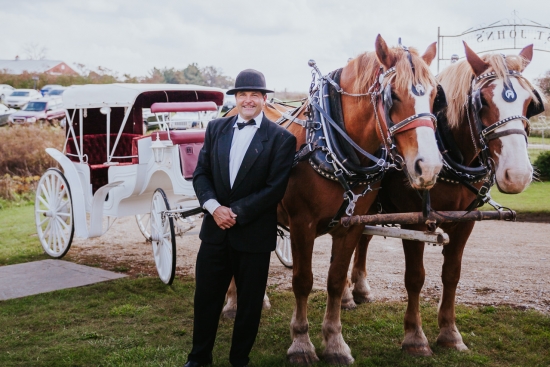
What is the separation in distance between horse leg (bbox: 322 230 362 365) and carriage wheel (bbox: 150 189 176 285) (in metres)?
2.08

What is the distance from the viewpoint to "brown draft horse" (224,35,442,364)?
3080 millimetres

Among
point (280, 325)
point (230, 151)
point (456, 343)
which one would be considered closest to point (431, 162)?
point (230, 151)

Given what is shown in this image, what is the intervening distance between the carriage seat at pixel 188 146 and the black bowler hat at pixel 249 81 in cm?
247

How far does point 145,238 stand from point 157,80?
97.0 ft

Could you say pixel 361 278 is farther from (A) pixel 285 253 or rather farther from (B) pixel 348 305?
(A) pixel 285 253

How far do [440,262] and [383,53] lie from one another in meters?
4.24

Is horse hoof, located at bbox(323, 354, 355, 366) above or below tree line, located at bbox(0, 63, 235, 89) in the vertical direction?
below

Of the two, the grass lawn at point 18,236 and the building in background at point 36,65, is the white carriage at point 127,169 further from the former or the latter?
the building in background at point 36,65

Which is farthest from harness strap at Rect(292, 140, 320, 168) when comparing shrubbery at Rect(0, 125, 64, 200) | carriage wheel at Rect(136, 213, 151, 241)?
shrubbery at Rect(0, 125, 64, 200)

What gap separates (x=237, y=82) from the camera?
3555mm

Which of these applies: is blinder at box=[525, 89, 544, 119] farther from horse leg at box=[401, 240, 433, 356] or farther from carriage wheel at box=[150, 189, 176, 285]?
carriage wheel at box=[150, 189, 176, 285]

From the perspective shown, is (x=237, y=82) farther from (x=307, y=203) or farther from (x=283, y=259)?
(x=283, y=259)

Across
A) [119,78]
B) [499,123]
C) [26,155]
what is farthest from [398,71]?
[119,78]

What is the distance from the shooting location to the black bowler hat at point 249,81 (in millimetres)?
3492
